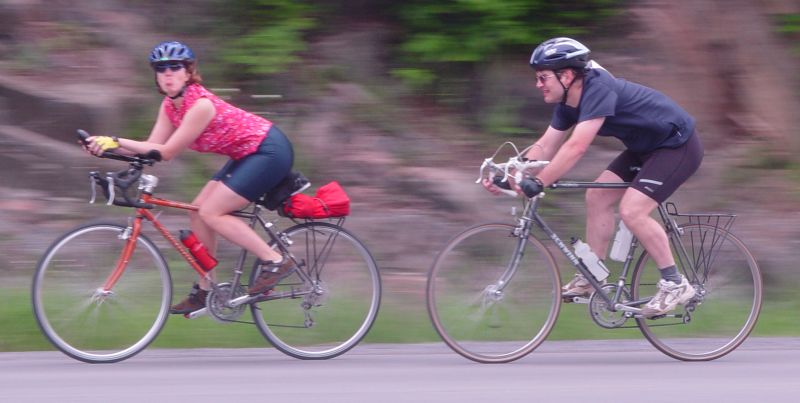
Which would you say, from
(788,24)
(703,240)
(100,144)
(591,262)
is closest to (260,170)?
(100,144)

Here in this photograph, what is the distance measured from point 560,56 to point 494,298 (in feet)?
4.81

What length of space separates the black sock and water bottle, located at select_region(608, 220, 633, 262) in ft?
0.79

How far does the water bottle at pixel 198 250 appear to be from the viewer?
6148 mm

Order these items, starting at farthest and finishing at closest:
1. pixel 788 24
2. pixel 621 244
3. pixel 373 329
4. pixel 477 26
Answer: pixel 788 24 < pixel 477 26 < pixel 373 329 < pixel 621 244

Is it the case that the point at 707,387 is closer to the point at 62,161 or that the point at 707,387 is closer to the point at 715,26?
the point at 715,26

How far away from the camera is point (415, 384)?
564 centimetres

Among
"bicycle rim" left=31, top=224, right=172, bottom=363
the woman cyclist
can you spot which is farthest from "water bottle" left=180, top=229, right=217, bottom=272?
"bicycle rim" left=31, top=224, right=172, bottom=363

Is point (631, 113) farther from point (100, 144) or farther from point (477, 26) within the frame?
point (477, 26)

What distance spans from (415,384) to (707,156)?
464 centimetres

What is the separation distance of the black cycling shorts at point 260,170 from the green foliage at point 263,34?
338 cm

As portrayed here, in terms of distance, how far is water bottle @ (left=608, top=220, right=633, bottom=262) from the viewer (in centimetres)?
624

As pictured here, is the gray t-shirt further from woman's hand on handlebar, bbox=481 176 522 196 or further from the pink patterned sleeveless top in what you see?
the pink patterned sleeveless top

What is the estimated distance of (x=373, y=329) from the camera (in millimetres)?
6828

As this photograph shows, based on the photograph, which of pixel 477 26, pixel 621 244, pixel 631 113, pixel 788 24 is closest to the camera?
pixel 631 113
